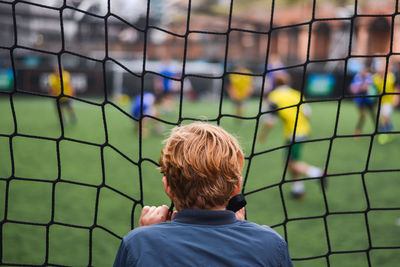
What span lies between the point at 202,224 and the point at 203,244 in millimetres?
66

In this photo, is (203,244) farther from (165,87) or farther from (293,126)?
(165,87)

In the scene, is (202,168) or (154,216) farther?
(154,216)

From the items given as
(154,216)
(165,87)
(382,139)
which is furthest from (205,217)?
(165,87)

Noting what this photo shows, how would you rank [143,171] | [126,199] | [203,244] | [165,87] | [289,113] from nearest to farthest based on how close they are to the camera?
[203,244], [126,199], [289,113], [143,171], [165,87]

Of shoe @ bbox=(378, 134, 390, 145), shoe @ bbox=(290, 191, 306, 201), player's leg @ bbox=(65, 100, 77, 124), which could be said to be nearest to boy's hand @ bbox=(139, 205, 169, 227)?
shoe @ bbox=(290, 191, 306, 201)

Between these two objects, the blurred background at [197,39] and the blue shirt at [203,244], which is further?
the blurred background at [197,39]

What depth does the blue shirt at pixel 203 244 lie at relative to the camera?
1.13 meters

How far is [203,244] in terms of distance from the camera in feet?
3.74

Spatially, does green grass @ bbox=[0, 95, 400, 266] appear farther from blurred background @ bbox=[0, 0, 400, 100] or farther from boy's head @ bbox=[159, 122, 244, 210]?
blurred background @ bbox=[0, 0, 400, 100]

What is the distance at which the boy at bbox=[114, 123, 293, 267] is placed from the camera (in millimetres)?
1133

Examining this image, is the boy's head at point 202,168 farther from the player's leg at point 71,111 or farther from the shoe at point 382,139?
the player's leg at point 71,111

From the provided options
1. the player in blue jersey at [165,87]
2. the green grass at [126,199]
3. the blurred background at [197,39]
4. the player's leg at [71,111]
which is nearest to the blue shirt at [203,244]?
the green grass at [126,199]

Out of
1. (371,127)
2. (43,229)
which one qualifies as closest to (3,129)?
(43,229)

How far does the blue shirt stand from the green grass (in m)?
0.38
